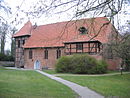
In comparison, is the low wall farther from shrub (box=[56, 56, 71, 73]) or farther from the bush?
the bush

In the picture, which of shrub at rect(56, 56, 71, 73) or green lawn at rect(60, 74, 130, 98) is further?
shrub at rect(56, 56, 71, 73)

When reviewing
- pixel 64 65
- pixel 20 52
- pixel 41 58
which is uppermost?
pixel 20 52

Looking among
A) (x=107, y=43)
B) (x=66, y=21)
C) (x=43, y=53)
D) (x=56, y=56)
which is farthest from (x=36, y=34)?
(x=66, y=21)

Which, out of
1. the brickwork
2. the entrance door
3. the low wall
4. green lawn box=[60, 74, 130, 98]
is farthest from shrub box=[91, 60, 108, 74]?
the low wall

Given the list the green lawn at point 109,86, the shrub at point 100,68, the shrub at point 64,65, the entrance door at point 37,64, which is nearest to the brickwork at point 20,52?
the entrance door at point 37,64

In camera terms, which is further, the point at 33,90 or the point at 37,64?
the point at 37,64

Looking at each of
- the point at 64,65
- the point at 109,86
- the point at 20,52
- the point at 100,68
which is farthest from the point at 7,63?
the point at 109,86

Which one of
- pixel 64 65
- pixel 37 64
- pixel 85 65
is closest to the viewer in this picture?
pixel 85 65

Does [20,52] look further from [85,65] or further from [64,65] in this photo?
[85,65]

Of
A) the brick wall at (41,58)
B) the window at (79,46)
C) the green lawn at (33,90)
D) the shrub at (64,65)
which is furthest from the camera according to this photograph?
the brick wall at (41,58)

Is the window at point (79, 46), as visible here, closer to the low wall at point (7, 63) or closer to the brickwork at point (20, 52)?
the brickwork at point (20, 52)

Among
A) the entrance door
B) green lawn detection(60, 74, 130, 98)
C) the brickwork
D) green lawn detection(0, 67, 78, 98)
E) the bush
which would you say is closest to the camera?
green lawn detection(0, 67, 78, 98)

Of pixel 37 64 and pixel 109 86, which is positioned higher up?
pixel 37 64

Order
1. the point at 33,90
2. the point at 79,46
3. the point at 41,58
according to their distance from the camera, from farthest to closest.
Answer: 1. the point at 41,58
2. the point at 79,46
3. the point at 33,90
